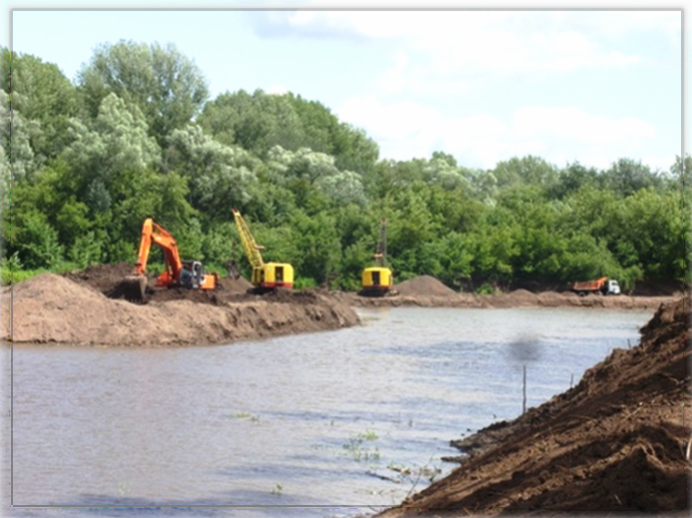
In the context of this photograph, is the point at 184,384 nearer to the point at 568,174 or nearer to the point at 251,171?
the point at 251,171

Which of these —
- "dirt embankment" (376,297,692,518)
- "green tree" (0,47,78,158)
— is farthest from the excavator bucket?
"dirt embankment" (376,297,692,518)

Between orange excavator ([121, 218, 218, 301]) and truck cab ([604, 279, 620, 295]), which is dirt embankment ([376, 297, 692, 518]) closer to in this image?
orange excavator ([121, 218, 218, 301])

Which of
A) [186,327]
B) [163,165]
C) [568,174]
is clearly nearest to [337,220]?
[163,165]

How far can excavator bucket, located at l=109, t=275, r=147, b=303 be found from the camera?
39153 mm

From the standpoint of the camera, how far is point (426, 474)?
13.9 metres

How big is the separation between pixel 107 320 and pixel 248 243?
1294cm

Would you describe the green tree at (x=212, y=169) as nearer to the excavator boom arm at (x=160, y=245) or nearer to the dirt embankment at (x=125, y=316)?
the excavator boom arm at (x=160, y=245)

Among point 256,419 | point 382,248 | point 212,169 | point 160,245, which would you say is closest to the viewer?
point 256,419

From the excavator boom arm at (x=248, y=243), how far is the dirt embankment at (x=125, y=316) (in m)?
1.94

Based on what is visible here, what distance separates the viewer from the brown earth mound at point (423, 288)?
244 feet

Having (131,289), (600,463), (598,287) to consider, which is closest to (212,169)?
(131,289)

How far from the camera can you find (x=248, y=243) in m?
47.1

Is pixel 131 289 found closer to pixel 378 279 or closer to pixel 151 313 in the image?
pixel 151 313

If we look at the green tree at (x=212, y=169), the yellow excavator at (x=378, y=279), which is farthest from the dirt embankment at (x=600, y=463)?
the yellow excavator at (x=378, y=279)
